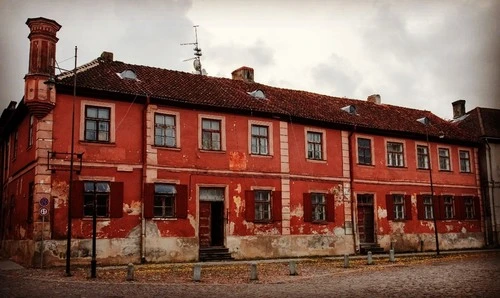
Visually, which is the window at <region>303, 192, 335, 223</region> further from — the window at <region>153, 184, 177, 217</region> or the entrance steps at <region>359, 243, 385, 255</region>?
the window at <region>153, 184, 177, 217</region>

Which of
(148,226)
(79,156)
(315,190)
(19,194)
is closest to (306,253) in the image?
(315,190)

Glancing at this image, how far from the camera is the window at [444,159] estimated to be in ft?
99.4

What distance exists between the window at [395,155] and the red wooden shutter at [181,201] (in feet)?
40.9

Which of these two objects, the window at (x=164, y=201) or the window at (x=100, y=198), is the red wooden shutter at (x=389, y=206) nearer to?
the window at (x=164, y=201)

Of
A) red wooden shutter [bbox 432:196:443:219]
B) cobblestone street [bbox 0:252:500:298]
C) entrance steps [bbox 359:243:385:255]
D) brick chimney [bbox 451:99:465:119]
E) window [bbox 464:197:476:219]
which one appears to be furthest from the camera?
brick chimney [bbox 451:99:465:119]

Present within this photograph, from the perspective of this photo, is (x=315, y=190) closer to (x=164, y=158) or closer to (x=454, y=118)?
(x=164, y=158)

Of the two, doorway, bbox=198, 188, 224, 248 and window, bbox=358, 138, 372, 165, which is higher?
window, bbox=358, 138, 372, 165

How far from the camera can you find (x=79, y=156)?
19344 millimetres

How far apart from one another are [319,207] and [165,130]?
8768mm

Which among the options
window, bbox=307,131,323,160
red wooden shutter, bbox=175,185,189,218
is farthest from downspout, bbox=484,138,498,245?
red wooden shutter, bbox=175,185,189,218

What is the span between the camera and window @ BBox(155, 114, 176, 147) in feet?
69.9

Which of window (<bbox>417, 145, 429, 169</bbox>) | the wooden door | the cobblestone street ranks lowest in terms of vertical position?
the cobblestone street

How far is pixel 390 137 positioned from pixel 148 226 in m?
14.9

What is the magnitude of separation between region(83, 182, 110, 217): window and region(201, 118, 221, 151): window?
4.72 meters
